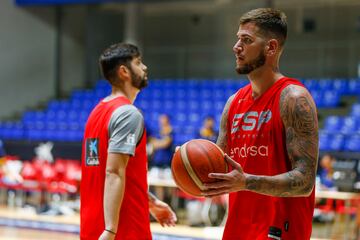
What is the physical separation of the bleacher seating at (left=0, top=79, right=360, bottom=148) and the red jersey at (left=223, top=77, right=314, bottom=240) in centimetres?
840

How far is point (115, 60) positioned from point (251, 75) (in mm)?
905

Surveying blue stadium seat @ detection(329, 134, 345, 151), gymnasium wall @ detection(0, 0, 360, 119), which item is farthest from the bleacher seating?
gymnasium wall @ detection(0, 0, 360, 119)

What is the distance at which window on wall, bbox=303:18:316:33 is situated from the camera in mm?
15781

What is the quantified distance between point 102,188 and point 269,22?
1179mm

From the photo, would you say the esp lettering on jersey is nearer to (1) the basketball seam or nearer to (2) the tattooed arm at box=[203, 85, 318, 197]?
(2) the tattooed arm at box=[203, 85, 318, 197]

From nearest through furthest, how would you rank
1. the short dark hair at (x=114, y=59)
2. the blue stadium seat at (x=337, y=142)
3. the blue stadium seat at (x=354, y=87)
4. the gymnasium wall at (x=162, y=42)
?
the short dark hair at (x=114, y=59)
the blue stadium seat at (x=337, y=142)
the blue stadium seat at (x=354, y=87)
the gymnasium wall at (x=162, y=42)

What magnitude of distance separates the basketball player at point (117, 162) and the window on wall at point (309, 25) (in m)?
13.0

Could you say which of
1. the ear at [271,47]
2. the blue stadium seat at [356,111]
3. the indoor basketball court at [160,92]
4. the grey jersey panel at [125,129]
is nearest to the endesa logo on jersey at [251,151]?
the ear at [271,47]

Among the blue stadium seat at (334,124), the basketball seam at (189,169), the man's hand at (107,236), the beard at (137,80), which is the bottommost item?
the blue stadium seat at (334,124)

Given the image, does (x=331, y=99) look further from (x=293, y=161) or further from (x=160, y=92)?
(x=293, y=161)

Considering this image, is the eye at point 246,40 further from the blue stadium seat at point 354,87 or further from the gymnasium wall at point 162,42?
the gymnasium wall at point 162,42

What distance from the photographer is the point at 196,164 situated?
2557 millimetres

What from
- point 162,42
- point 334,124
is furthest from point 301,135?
point 162,42

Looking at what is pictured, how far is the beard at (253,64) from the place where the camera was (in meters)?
2.63
